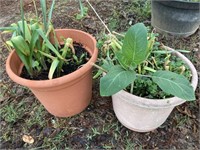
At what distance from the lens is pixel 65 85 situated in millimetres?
995

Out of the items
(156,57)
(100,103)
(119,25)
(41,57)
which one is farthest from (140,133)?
(119,25)

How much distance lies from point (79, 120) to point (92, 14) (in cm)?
95

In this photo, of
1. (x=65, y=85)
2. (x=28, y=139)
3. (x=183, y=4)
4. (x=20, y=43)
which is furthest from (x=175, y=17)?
(x=28, y=139)

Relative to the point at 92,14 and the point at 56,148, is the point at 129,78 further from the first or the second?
the point at 92,14

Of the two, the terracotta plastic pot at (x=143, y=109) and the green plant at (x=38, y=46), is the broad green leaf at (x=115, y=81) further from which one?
the green plant at (x=38, y=46)

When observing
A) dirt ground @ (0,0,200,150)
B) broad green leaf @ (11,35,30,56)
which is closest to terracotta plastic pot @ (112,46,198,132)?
dirt ground @ (0,0,200,150)

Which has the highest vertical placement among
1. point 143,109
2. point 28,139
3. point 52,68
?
point 52,68

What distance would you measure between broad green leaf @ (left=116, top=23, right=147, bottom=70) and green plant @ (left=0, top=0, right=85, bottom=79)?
31 centimetres

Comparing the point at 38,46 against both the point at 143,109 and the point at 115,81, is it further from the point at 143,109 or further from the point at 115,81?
the point at 143,109

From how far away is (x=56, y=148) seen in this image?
112 centimetres

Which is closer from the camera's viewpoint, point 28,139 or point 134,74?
point 134,74

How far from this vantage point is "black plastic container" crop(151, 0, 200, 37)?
4.70 feet

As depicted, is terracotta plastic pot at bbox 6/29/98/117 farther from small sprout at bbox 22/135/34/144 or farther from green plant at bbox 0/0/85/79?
small sprout at bbox 22/135/34/144

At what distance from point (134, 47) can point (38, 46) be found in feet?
1.52
